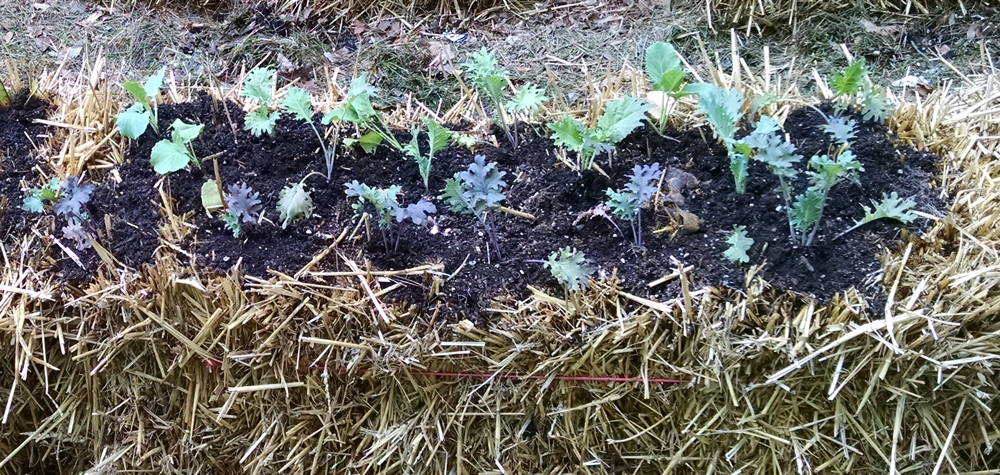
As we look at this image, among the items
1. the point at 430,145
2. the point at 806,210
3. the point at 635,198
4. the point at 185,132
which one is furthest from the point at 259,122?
the point at 806,210

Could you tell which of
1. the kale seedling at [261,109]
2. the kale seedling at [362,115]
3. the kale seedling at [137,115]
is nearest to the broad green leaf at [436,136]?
the kale seedling at [362,115]

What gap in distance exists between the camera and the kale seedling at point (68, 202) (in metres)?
1.50

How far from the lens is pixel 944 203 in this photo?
1.48m

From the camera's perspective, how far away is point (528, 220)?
5.08 ft

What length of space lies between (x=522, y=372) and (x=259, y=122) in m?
0.94

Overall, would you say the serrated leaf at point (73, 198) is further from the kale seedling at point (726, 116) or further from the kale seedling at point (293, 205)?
the kale seedling at point (726, 116)

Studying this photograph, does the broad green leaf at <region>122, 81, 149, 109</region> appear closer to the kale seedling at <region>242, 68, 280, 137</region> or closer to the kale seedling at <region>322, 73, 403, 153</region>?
the kale seedling at <region>242, 68, 280, 137</region>

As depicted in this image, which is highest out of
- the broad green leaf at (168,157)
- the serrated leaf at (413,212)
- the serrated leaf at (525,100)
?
the serrated leaf at (525,100)

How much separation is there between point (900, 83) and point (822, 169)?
65.0 inches

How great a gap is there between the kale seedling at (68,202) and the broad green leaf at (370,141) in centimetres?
64

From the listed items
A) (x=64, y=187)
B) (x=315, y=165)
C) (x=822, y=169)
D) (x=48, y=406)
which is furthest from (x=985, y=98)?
(x=48, y=406)

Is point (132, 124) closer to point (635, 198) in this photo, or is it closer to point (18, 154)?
point (18, 154)

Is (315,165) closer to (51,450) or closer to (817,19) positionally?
(51,450)

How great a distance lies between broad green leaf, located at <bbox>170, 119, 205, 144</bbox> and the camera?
164 cm
